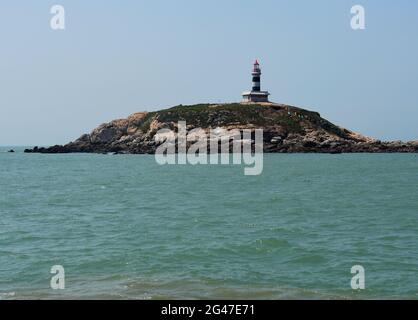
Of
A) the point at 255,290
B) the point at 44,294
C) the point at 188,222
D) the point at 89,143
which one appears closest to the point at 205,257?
the point at 255,290

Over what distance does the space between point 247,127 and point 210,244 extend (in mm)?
117701

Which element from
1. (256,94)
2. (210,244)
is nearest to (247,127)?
(256,94)

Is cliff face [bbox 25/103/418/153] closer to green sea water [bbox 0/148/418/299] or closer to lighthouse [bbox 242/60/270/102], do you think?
lighthouse [bbox 242/60/270/102]

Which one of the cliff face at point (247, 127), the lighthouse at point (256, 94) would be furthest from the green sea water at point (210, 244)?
the lighthouse at point (256, 94)

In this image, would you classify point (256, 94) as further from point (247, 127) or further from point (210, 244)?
point (210, 244)

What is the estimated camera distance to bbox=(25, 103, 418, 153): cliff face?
143500 mm

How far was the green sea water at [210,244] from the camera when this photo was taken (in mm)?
19172

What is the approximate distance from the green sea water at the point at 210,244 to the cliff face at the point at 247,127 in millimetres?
90426

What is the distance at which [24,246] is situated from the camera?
2645 centimetres

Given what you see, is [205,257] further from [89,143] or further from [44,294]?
[89,143]

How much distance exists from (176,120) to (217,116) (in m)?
11.2

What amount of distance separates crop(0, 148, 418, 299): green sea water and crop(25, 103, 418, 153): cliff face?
9043cm

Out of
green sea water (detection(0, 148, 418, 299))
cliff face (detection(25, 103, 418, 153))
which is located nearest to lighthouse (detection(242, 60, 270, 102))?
cliff face (detection(25, 103, 418, 153))
